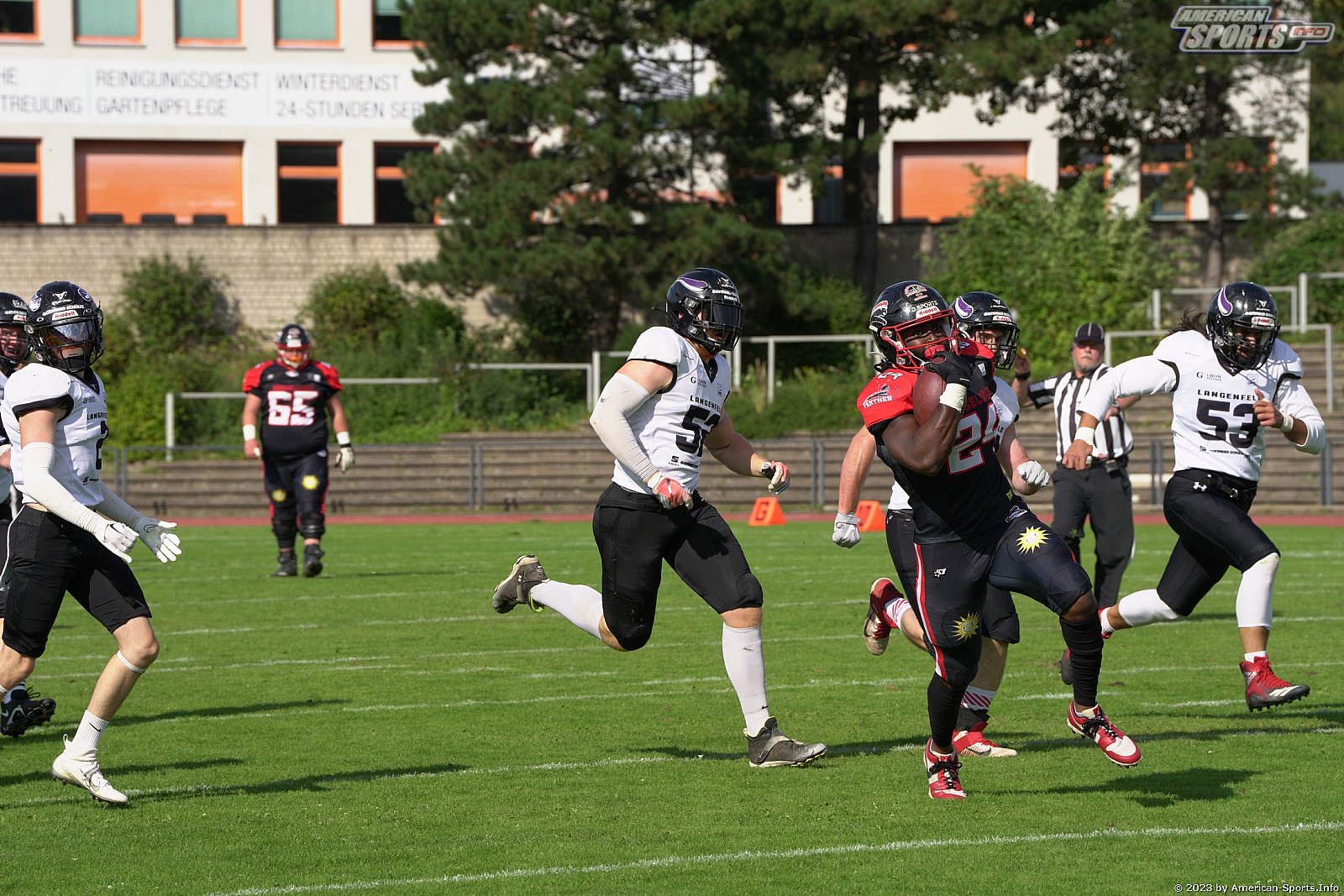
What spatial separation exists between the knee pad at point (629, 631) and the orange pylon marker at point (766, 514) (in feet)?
50.6

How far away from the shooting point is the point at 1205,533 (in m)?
8.32

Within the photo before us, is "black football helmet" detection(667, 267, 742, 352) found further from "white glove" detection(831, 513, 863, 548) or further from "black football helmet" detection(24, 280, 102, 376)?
"black football helmet" detection(24, 280, 102, 376)

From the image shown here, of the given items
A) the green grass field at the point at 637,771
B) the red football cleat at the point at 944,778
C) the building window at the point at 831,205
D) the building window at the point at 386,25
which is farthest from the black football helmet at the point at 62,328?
the building window at the point at 831,205

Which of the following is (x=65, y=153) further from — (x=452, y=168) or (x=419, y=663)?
(x=419, y=663)

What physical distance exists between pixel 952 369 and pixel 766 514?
17257 mm

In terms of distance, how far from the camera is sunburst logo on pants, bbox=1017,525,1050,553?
6609mm

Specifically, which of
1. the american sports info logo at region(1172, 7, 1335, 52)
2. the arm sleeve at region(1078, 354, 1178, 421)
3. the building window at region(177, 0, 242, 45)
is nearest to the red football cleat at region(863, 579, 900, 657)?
the arm sleeve at region(1078, 354, 1178, 421)

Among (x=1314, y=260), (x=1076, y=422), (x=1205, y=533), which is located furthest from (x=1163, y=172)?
(x=1205, y=533)

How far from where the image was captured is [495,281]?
105 feet

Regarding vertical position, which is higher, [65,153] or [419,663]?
[65,153]

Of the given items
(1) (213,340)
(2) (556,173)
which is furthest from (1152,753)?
(1) (213,340)

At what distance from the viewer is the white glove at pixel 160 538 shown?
6.79 m

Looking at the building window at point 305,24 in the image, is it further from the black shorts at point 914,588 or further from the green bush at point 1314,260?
the black shorts at point 914,588

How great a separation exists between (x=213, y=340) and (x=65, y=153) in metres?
6.00
